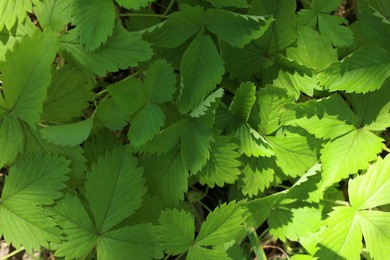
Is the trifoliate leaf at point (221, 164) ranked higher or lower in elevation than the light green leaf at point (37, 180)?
lower

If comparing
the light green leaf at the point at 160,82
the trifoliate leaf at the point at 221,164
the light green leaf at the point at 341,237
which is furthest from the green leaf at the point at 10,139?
the light green leaf at the point at 341,237

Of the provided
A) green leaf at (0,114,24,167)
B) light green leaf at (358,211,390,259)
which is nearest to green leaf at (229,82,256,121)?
light green leaf at (358,211,390,259)

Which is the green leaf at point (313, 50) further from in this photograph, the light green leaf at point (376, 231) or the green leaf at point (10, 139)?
the green leaf at point (10, 139)

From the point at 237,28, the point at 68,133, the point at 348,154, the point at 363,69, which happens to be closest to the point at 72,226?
the point at 68,133

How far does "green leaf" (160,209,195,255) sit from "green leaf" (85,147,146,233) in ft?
0.33

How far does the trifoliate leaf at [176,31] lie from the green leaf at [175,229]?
525 mm

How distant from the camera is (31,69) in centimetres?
125

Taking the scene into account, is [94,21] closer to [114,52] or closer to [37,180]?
[114,52]

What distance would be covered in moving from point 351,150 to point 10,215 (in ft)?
3.57

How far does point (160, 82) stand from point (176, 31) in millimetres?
165

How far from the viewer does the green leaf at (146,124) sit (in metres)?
1.27

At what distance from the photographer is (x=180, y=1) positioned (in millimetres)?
1409

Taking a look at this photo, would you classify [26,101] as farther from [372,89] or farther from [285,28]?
[372,89]

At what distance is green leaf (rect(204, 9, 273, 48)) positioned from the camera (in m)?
1.30
